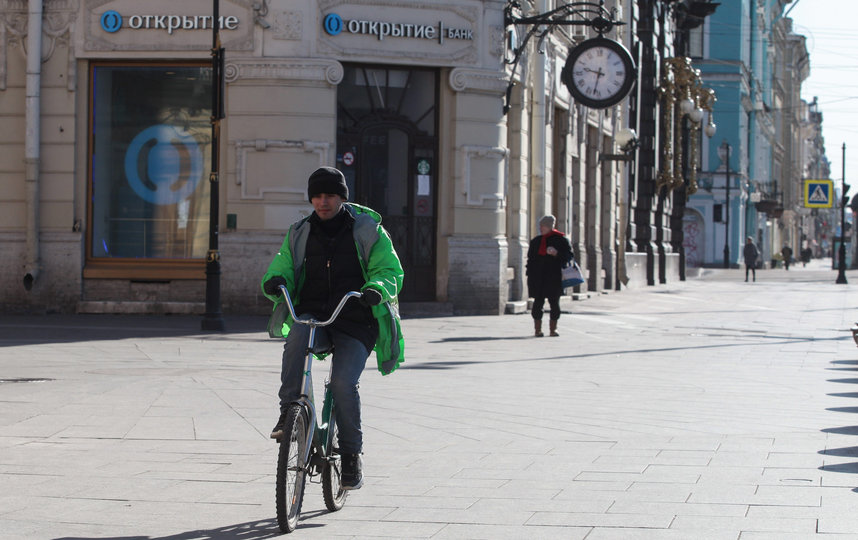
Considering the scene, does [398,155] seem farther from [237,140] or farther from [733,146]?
[733,146]

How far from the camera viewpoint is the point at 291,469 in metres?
5.83

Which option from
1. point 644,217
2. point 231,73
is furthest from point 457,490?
point 644,217

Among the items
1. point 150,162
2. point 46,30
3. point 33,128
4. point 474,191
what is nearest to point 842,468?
point 474,191

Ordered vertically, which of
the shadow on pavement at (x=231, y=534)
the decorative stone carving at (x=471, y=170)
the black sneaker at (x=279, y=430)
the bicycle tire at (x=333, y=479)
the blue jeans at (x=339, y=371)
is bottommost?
the shadow on pavement at (x=231, y=534)

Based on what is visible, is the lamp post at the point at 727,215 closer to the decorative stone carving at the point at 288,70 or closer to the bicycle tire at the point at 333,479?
the decorative stone carving at the point at 288,70

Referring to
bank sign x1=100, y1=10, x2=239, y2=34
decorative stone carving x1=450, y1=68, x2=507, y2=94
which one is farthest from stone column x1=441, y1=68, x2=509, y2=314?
bank sign x1=100, y1=10, x2=239, y2=34

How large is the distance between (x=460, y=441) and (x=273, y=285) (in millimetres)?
2838

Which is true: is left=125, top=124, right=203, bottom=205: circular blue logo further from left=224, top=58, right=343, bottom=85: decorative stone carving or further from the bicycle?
the bicycle

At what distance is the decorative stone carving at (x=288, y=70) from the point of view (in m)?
20.0

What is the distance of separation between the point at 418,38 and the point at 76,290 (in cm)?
652

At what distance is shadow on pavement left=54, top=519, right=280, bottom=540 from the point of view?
569 cm

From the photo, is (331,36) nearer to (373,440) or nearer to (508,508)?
(373,440)

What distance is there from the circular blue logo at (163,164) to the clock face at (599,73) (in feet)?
22.9

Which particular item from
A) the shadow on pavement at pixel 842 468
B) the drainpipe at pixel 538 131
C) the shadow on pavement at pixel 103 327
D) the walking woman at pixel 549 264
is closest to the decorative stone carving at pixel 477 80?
the drainpipe at pixel 538 131
